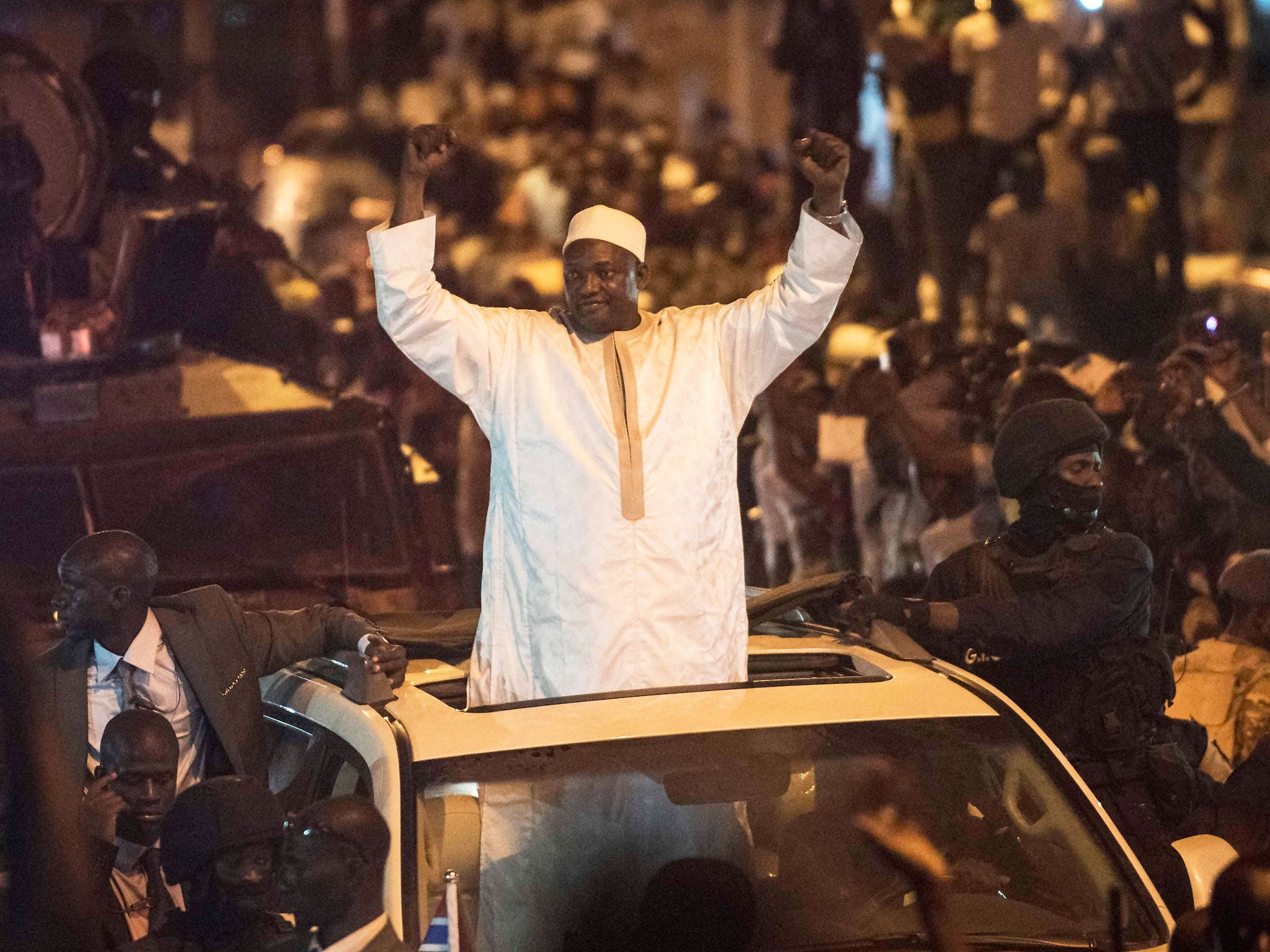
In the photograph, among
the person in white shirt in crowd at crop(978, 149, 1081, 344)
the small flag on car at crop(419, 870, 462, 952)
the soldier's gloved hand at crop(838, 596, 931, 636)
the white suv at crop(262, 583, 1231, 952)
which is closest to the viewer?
the small flag on car at crop(419, 870, 462, 952)

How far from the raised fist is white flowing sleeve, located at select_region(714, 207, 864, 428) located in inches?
33.6

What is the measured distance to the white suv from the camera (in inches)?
155

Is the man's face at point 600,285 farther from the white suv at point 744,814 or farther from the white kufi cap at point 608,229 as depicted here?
the white suv at point 744,814

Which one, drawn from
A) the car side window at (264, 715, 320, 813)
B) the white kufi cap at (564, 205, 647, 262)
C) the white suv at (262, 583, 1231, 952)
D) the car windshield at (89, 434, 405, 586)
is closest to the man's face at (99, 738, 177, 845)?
the car side window at (264, 715, 320, 813)

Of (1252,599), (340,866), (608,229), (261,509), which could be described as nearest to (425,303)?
(608,229)

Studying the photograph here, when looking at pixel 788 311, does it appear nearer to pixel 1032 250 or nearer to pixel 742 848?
pixel 742 848

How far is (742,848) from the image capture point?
404cm

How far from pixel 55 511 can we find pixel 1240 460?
494 centimetres

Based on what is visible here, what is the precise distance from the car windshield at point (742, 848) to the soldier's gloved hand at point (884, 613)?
88cm

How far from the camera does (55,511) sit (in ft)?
24.5

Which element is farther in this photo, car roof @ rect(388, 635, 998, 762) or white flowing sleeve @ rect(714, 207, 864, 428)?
white flowing sleeve @ rect(714, 207, 864, 428)

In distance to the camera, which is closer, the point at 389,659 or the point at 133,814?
the point at 133,814

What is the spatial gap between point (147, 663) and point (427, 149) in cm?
145

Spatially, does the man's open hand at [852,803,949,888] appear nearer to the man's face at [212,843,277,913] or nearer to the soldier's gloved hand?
the man's face at [212,843,277,913]
